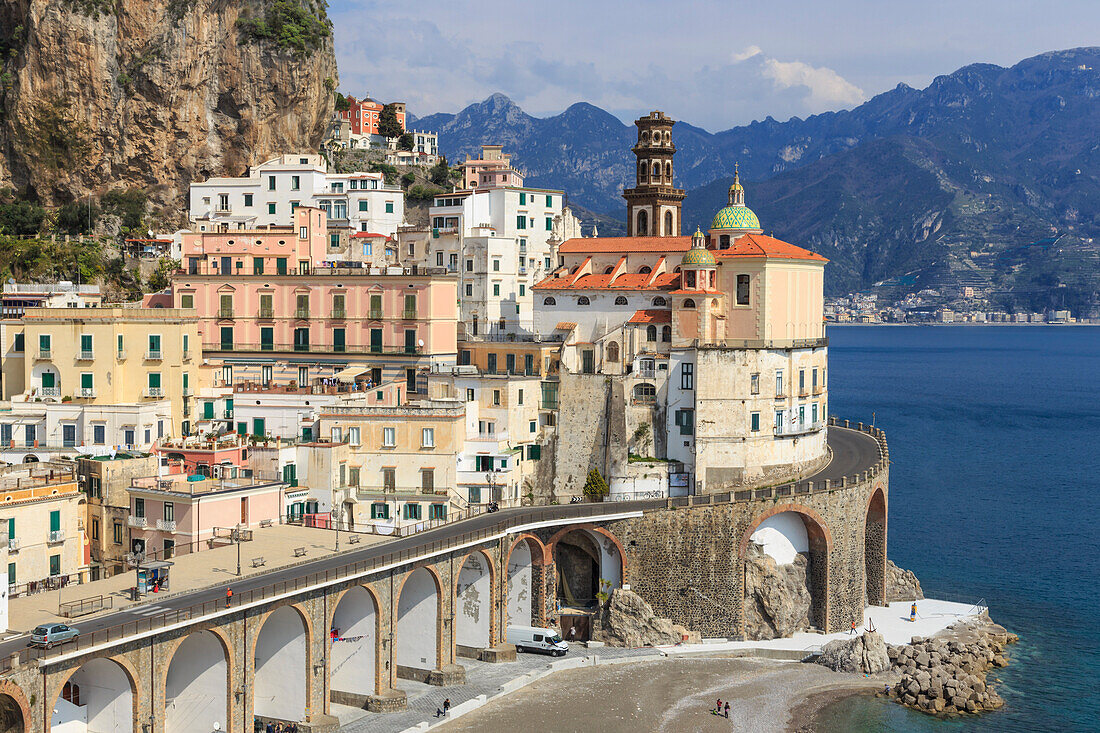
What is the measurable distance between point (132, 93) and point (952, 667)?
76.7 metres

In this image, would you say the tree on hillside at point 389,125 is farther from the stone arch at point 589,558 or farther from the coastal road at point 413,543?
the stone arch at point 589,558

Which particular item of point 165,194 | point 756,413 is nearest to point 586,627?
point 756,413

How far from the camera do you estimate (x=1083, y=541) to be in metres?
93.8

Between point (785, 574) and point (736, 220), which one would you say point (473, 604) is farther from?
point (736, 220)

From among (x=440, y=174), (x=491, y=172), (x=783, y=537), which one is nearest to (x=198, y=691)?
(x=783, y=537)

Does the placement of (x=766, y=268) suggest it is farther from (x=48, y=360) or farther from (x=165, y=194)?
(x=165, y=194)

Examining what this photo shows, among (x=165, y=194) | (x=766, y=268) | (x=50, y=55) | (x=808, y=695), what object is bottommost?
(x=808, y=695)

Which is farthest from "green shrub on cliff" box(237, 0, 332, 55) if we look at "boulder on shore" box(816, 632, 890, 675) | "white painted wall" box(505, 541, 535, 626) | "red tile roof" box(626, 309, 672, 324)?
"boulder on shore" box(816, 632, 890, 675)

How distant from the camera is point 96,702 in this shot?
43.0 metres

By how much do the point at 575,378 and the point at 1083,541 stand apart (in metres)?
45.6

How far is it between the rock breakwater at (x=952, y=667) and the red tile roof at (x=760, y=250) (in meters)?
24.8

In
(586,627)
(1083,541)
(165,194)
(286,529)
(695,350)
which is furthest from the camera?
(165,194)

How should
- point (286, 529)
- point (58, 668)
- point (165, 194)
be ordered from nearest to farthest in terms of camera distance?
point (58, 668), point (286, 529), point (165, 194)

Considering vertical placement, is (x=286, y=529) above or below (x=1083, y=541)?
above
